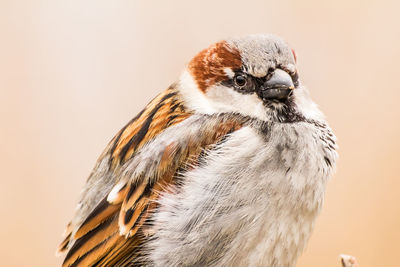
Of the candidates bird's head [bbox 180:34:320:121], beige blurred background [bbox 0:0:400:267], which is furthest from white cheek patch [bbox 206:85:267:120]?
beige blurred background [bbox 0:0:400:267]

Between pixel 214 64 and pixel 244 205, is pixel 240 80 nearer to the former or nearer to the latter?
pixel 214 64

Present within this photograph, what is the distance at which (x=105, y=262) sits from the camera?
2178 mm

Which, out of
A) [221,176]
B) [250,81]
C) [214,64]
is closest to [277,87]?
[250,81]

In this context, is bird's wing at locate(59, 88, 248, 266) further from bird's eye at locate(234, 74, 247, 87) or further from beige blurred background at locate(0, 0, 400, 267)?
beige blurred background at locate(0, 0, 400, 267)

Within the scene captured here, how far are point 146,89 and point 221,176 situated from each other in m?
1.13

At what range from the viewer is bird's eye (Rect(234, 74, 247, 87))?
2.25m

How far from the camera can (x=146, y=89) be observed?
3.21 m

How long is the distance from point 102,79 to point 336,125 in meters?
1.12

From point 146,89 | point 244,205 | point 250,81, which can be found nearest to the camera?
point 244,205

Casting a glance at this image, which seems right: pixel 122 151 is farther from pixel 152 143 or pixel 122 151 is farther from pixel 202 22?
pixel 202 22

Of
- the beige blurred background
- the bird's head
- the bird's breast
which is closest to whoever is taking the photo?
the bird's breast

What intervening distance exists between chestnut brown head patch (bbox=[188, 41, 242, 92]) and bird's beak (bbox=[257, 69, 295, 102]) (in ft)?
0.37

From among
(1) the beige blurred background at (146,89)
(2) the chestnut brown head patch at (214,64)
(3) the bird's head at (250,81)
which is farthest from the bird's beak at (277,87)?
(1) the beige blurred background at (146,89)

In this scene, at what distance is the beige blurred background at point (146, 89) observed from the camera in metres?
3.02
